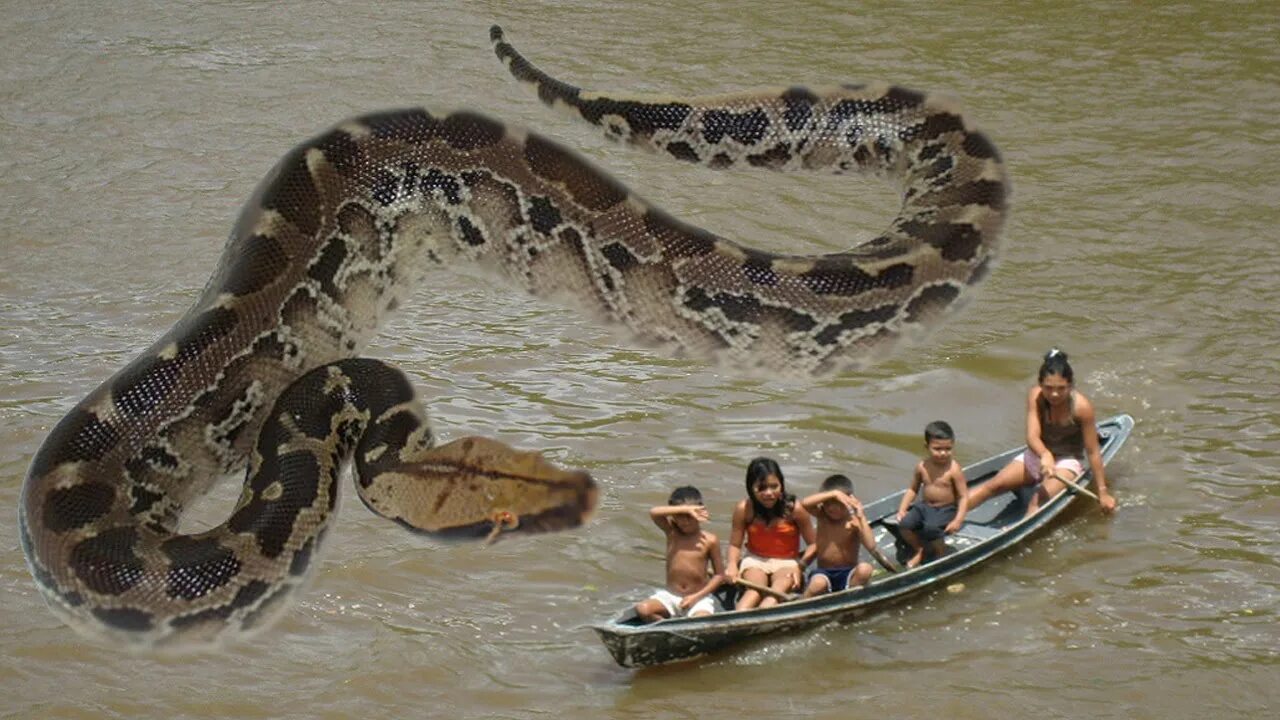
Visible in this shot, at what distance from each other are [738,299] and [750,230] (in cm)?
284

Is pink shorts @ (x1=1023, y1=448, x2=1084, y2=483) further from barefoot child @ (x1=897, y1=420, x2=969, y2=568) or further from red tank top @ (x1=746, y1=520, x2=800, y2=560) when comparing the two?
Result: red tank top @ (x1=746, y1=520, x2=800, y2=560)

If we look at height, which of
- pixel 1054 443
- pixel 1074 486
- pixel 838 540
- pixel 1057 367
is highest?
pixel 1057 367

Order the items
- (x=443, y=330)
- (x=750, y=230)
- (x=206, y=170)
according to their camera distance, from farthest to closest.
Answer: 1. (x=206, y=170)
2. (x=750, y=230)
3. (x=443, y=330)

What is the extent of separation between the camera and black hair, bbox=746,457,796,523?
366 inches

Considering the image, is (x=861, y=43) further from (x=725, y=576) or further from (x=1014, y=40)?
(x=725, y=576)

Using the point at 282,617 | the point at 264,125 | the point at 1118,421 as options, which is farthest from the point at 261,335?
the point at 264,125

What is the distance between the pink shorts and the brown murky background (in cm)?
31

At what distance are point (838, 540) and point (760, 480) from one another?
64cm

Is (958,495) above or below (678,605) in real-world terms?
above

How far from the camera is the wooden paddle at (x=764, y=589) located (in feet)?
30.3

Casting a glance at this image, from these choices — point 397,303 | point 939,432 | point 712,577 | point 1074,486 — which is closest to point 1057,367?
point 1074,486

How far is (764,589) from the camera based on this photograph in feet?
30.5

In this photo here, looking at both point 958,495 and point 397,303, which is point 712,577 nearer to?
point 958,495

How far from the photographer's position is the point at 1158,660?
914 centimetres
